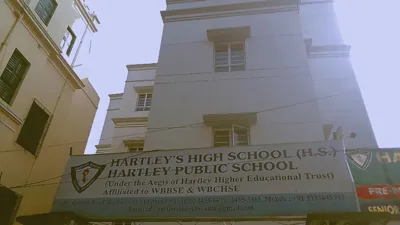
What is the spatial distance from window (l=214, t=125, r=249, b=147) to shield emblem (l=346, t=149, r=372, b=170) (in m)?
2.94

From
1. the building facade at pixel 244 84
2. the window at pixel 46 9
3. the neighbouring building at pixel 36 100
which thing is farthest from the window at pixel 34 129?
the window at pixel 46 9

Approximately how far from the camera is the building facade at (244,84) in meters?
9.88

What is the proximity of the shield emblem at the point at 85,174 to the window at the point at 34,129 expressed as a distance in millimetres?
4200

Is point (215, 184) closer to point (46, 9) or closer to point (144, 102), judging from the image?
point (144, 102)

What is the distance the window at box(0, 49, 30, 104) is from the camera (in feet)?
34.4

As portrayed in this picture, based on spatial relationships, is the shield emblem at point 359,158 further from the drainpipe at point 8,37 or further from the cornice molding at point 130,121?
the drainpipe at point 8,37

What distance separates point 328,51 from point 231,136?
25.1 ft

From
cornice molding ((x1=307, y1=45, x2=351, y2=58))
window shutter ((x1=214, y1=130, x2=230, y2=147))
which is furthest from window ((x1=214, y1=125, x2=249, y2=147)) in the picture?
cornice molding ((x1=307, y1=45, x2=351, y2=58))

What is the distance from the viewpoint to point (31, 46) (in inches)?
463

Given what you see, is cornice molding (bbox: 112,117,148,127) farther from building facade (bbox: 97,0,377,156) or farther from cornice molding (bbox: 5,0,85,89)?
cornice molding (bbox: 5,0,85,89)

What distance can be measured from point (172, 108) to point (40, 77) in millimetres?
5611

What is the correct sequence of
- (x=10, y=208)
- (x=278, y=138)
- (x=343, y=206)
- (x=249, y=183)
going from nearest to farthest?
(x=343, y=206), (x=249, y=183), (x=278, y=138), (x=10, y=208)

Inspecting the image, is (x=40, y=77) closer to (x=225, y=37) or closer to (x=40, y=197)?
(x=40, y=197)

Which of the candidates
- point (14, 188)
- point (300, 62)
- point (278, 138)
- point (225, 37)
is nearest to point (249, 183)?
point (278, 138)
